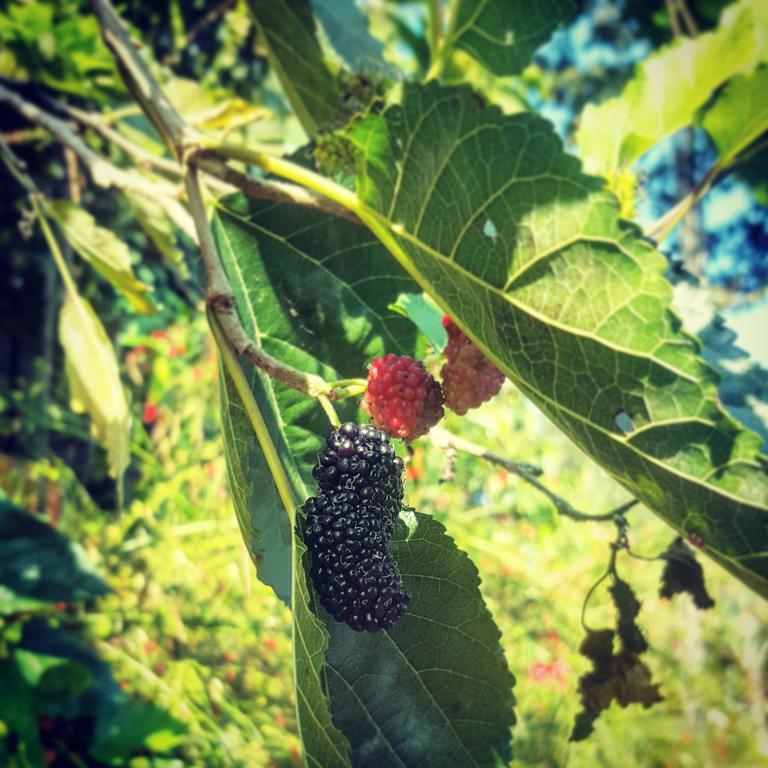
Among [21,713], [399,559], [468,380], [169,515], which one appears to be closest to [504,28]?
[468,380]

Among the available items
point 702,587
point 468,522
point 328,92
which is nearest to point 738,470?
point 702,587

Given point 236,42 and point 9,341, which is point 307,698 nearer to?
point 236,42

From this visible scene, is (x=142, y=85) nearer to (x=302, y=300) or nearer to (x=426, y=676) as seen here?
(x=302, y=300)

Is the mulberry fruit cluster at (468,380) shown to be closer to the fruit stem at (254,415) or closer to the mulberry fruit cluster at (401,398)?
the mulberry fruit cluster at (401,398)

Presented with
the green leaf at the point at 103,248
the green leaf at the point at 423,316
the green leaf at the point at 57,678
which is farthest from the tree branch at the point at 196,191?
the green leaf at the point at 57,678

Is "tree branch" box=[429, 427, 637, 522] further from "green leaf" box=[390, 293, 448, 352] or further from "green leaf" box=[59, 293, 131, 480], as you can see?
"green leaf" box=[59, 293, 131, 480]
